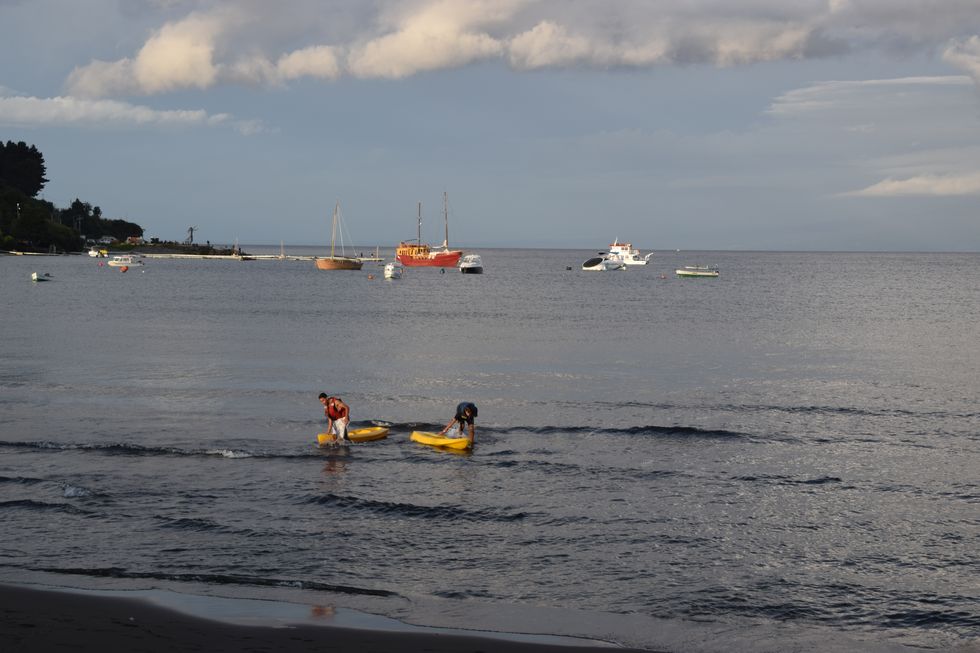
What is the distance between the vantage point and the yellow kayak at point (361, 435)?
32719 millimetres

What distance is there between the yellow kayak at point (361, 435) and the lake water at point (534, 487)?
417 mm

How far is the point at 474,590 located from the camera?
19.0m

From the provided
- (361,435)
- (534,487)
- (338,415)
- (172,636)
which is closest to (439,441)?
(361,435)

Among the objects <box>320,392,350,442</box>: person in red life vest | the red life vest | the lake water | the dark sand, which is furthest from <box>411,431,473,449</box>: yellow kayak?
the dark sand

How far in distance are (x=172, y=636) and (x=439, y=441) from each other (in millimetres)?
16811

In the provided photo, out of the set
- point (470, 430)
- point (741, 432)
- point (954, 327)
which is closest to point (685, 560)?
point (470, 430)

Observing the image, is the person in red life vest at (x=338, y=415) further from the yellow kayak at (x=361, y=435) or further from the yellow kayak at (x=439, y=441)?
the yellow kayak at (x=439, y=441)

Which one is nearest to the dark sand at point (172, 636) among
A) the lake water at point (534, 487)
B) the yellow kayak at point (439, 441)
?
the lake water at point (534, 487)

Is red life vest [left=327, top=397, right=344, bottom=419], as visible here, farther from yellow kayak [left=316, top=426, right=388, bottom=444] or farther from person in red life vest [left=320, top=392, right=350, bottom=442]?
yellow kayak [left=316, top=426, right=388, bottom=444]

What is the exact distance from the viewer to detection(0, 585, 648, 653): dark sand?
15.4m

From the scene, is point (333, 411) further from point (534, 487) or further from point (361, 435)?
point (534, 487)

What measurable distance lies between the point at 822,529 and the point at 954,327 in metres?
72.1

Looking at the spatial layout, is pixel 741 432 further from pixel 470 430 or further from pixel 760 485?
pixel 470 430

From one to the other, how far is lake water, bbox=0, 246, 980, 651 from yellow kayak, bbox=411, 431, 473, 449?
1.57ft
